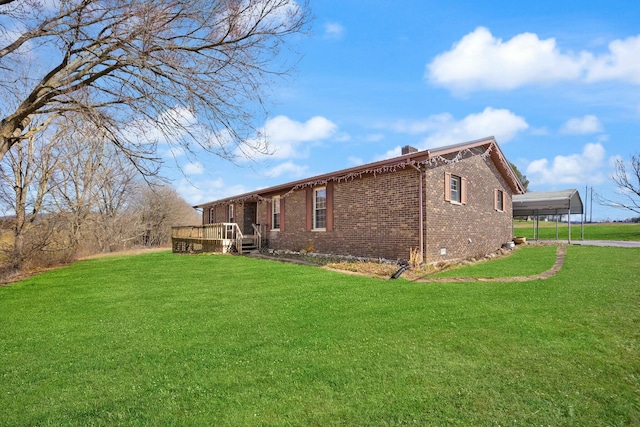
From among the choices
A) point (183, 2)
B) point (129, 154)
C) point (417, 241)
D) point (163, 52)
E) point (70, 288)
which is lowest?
point (70, 288)

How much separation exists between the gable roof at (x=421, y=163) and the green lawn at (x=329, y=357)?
4.55 meters

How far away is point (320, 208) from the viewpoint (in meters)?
14.7

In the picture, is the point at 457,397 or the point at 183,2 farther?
the point at 183,2

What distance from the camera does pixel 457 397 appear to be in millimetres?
3104

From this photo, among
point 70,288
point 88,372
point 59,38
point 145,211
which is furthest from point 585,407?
point 145,211

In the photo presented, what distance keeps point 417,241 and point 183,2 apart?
27.2ft

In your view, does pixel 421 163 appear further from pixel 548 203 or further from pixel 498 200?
pixel 548 203

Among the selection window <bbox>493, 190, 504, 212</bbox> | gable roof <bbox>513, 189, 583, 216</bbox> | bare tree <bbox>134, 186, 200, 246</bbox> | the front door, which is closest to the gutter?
window <bbox>493, 190, 504, 212</bbox>

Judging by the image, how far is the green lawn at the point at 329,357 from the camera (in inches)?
116

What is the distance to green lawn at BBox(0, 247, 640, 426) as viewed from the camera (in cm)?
295

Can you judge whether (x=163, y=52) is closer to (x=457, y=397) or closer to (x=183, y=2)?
(x=183, y=2)

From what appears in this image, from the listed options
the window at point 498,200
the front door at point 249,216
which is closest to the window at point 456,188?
the window at point 498,200

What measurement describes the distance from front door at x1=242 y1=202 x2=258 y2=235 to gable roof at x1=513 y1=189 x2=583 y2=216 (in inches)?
597

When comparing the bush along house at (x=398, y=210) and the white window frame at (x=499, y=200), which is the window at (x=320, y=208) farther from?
the white window frame at (x=499, y=200)
